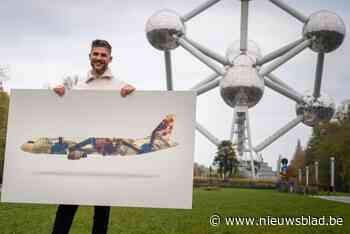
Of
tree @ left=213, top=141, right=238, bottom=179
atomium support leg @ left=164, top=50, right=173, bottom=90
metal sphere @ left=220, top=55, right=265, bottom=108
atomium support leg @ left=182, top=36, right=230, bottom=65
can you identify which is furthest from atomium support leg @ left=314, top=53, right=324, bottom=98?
atomium support leg @ left=164, top=50, right=173, bottom=90

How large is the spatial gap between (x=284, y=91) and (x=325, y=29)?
6983 mm

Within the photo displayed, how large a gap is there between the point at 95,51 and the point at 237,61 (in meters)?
39.8

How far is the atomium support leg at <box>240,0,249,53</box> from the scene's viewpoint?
42.0 meters

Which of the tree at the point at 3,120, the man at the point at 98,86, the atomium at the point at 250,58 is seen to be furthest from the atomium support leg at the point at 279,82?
the man at the point at 98,86

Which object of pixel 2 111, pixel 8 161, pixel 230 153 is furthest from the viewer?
pixel 230 153

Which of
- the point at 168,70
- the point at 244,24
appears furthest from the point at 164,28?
the point at 244,24

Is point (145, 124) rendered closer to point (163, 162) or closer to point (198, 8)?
point (163, 162)

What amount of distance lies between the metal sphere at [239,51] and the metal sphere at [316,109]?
5858 millimetres

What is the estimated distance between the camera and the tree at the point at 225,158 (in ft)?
157

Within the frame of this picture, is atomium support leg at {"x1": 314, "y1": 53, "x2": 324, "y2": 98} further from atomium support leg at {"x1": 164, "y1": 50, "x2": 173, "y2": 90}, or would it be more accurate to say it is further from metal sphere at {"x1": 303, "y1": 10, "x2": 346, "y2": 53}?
atomium support leg at {"x1": 164, "y1": 50, "x2": 173, "y2": 90}

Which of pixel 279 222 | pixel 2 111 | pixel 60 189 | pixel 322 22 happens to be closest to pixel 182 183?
pixel 60 189

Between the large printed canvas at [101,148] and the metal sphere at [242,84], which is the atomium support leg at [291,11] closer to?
the metal sphere at [242,84]

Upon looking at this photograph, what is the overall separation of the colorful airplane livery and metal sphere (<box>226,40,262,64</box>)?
40304 mm

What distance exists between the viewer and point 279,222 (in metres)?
9.62
